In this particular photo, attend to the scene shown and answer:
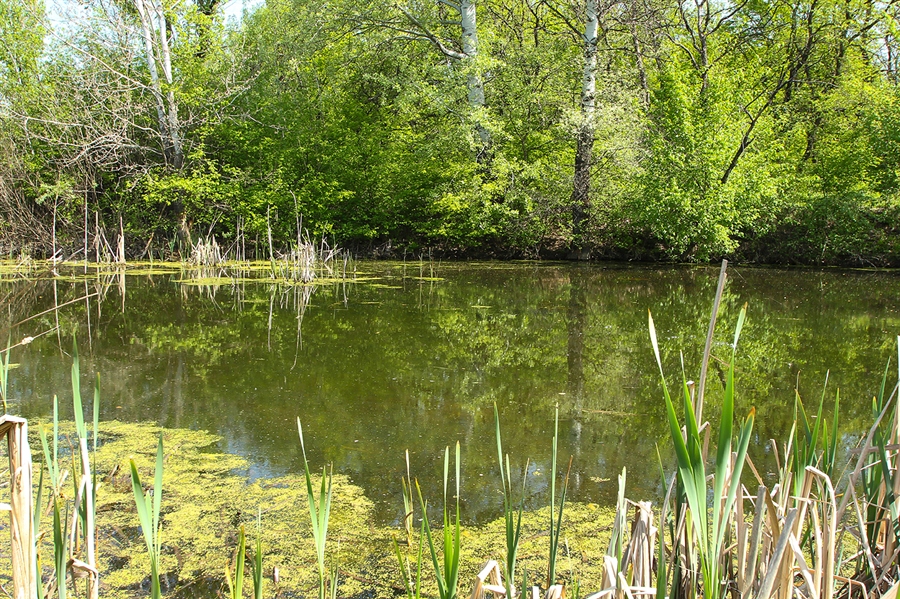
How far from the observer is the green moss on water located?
7.68 ft

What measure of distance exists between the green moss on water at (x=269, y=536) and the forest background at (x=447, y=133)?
10.2 meters

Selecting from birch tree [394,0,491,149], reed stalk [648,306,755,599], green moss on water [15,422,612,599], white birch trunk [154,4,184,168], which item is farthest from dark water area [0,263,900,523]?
white birch trunk [154,4,184,168]

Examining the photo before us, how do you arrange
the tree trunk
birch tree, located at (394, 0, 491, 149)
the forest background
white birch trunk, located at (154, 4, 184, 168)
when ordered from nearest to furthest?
the forest background, the tree trunk, birch tree, located at (394, 0, 491, 149), white birch trunk, located at (154, 4, 184, 168)

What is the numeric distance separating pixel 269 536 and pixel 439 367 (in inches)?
109

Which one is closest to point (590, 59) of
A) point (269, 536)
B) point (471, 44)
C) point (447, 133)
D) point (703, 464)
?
point (471, 44)

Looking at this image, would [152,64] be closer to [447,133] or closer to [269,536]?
[447,133]

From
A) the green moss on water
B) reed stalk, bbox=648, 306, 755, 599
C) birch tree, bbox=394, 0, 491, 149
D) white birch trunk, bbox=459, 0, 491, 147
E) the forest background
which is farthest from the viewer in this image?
white birch trunk, bbox=459, 0, 491, 147

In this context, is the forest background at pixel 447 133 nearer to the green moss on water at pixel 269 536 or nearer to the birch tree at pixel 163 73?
the birch tree at pixel 163 73

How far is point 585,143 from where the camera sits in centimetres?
1457

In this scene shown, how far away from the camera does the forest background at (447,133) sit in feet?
45.0

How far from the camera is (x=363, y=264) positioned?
47.0 feet

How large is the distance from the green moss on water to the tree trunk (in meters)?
11.7

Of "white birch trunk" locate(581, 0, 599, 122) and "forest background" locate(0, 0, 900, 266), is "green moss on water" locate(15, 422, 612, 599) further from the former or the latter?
"white birch trunk" locate(581, 0, 599, 122)

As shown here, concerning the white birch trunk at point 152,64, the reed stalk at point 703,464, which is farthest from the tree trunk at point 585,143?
the reed stalk at point 703,464
